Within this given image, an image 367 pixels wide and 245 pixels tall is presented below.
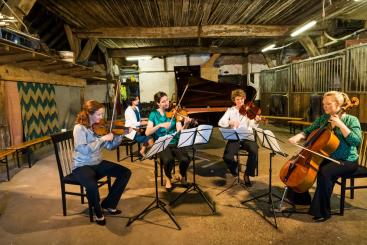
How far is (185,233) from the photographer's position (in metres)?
2.58

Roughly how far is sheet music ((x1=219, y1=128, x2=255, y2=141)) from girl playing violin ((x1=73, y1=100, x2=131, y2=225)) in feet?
4.51

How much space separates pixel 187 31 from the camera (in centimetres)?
712

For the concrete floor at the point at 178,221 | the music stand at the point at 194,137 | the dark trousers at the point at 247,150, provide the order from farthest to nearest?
the dark trousers at the point at 247,150, the music stand at the point at 194,137, the concrete floor at the point at 178,221

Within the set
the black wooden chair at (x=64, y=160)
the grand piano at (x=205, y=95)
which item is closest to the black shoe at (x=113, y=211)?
the black wooden chair at (x=64, y=160)

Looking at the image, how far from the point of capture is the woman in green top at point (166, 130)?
352cm

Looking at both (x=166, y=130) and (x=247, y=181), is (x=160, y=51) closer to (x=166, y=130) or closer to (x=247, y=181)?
(x=166, y=130)

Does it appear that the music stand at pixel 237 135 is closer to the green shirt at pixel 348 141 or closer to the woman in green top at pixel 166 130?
the woman in green top at pixel 166 130

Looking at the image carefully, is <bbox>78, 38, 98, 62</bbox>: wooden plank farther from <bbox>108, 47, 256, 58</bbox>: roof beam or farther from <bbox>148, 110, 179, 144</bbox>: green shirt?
<bbox>148, 110, 179, 144</bbox>: green shirt

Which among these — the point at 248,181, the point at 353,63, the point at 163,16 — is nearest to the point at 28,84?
the point at 163,16

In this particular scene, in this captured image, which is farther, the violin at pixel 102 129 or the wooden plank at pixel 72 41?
the wooden plank at pixel 72 41

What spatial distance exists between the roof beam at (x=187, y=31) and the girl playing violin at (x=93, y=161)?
4681mm

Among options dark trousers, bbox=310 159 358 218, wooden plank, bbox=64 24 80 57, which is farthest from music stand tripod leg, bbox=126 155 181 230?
wooden plank, bbox=64 24 80 57

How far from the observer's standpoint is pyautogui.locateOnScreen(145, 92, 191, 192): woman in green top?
352cm

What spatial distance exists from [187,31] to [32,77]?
12.8 feet
